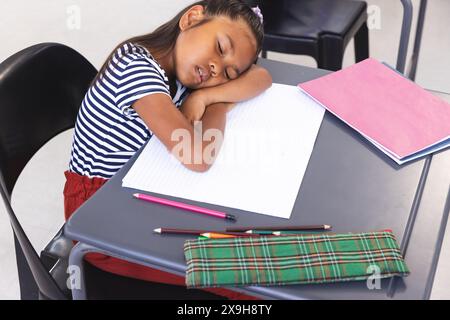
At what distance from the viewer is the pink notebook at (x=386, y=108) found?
101 cm

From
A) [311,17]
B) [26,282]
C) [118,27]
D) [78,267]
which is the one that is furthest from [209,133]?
[118,27]

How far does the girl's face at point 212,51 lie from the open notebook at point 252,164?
9 centimetres

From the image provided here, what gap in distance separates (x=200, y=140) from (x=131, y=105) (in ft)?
0.50

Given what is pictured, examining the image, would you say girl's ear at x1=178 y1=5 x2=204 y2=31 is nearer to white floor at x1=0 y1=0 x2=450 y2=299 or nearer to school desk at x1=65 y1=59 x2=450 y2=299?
school desk at x1=65 y1=59 x2=450 y2=299

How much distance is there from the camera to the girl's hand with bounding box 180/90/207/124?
3.63ft

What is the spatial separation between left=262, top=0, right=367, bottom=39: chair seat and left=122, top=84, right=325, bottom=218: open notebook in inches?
30.1

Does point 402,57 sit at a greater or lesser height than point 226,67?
lesser

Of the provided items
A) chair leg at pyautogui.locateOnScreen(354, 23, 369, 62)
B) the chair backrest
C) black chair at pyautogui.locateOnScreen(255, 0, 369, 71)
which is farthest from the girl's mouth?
chair leg at pyautogui.locateOnScreen(354, 23, 369, 62)

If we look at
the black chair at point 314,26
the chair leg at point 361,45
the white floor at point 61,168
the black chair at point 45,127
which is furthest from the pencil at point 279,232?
the chair leg at point 361,45

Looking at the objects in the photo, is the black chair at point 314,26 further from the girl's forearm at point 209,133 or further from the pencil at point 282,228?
the pencil at point 282,228

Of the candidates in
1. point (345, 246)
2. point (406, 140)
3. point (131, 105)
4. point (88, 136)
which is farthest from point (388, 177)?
point (88, 136)

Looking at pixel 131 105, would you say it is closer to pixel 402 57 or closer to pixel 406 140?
pixel 406 140

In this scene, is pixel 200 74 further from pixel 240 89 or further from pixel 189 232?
pixel 189 232

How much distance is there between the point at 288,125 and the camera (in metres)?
1.08
